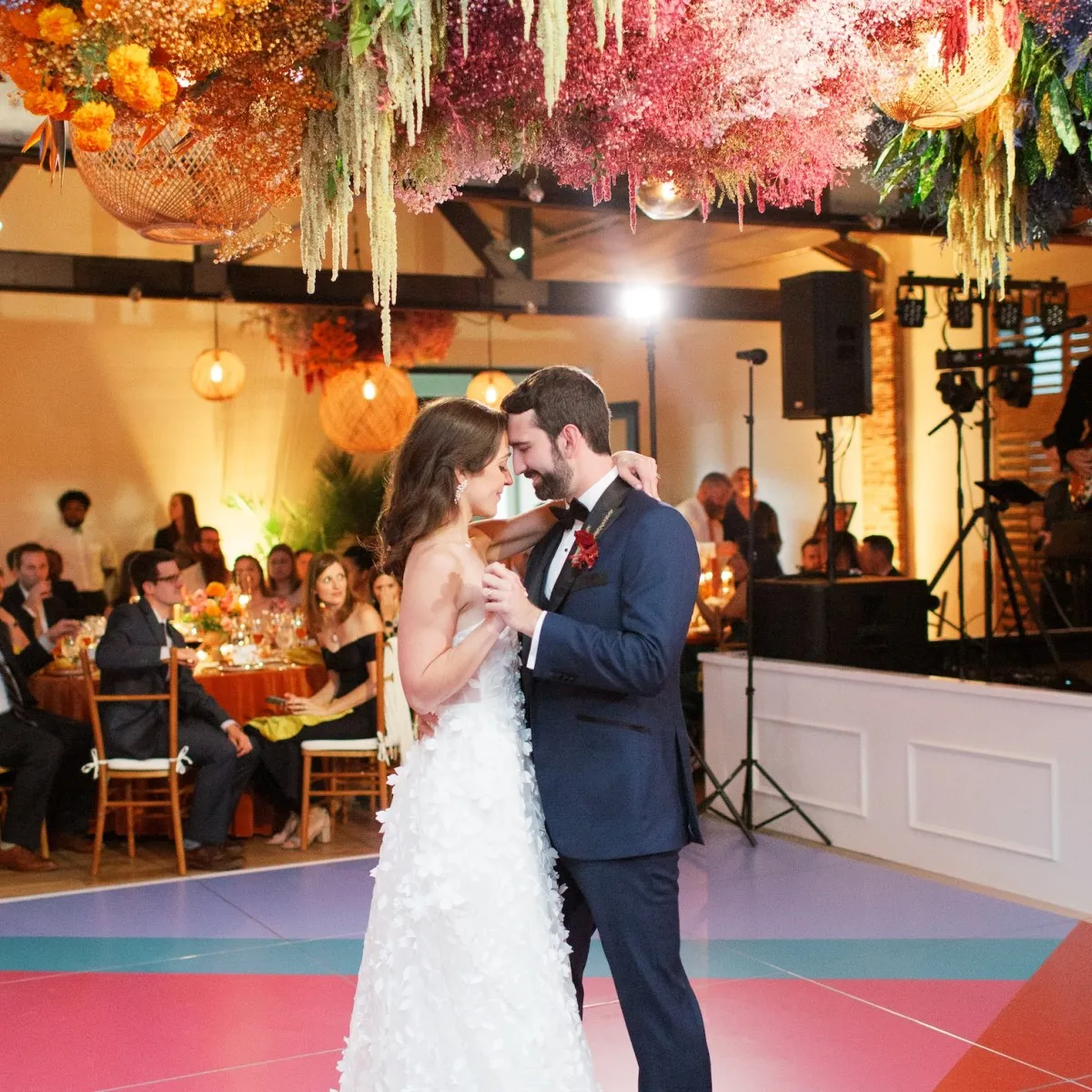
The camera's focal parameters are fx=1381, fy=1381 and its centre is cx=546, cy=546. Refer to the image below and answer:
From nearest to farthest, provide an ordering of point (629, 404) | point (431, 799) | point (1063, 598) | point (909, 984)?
point (431, 799) → point (909, 984) → point (1063, 598) → point (629, 404)

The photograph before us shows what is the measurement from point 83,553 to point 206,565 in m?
1.39

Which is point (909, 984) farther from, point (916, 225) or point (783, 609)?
point (916, 225)

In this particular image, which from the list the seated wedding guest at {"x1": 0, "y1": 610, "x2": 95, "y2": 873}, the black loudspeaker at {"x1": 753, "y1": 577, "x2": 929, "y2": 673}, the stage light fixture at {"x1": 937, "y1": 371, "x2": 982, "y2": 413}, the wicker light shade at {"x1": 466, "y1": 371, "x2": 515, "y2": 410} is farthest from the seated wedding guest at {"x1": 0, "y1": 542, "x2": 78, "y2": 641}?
the stage light fixture at {"x1": 937, "y1": 371, "x2": 982, "y2": 413}

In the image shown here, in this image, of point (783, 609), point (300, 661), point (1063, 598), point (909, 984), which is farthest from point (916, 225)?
point (909, 984)

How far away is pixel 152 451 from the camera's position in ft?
39.2

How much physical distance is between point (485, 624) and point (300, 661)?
15.3 ft

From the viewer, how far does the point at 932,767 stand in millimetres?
5547

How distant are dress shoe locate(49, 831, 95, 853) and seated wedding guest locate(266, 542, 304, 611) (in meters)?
2.91

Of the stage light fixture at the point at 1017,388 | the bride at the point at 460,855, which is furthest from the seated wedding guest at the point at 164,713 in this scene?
the stage light fixture at the point at 1017,388

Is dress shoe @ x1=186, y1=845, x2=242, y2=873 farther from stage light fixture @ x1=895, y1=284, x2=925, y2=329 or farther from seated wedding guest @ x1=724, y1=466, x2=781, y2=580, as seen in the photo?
stage light fixture @ x1=895, y1=284, x2=925, y2=329

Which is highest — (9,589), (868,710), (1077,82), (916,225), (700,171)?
(916,225)

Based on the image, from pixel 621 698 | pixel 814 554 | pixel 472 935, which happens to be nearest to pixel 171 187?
pixel 621 698

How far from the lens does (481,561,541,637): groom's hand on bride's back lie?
2348 mm

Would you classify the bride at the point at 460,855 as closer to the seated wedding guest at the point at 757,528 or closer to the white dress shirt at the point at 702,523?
the seated wedding guest at the point at 757,528
